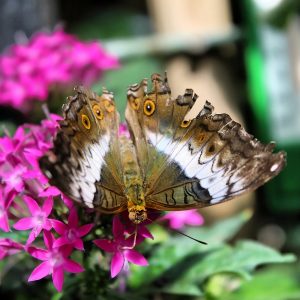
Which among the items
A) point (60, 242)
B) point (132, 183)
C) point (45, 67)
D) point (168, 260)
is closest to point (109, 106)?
point (132, 183)

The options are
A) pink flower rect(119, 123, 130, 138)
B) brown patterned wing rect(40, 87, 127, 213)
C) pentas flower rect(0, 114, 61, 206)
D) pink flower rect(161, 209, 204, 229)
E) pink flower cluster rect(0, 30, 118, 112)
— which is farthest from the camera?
pink flower cluster rect(0, 30, 118, 112)

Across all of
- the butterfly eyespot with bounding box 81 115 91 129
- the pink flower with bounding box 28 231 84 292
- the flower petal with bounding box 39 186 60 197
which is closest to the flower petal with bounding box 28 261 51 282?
the pink flower with bounding box 28 231 84 292

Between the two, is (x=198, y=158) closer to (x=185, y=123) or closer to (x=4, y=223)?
(x=185, y=123)

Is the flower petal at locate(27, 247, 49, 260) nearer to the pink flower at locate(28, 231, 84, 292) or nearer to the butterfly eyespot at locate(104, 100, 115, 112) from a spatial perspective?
the pink flower at locate(28, 231, 84, 292)

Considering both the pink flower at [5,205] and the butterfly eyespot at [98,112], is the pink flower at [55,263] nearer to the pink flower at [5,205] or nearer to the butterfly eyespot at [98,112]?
the pink flower at [5,205]

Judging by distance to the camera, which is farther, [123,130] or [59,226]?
[123,130]
